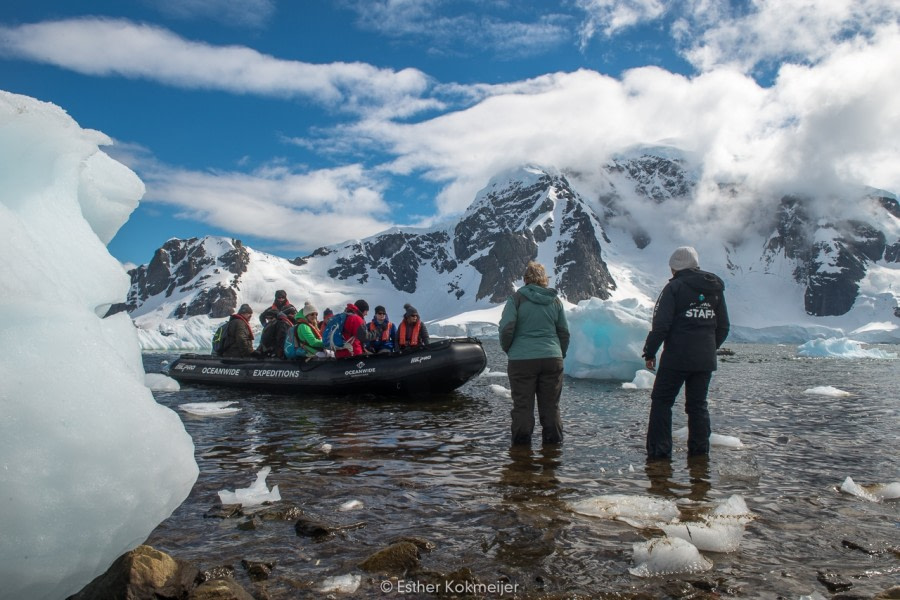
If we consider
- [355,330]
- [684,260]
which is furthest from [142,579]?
[355,330]

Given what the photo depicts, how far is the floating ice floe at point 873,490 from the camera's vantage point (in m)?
5.07

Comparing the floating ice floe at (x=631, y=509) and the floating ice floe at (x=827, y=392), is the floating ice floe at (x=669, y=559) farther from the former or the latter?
the floating ice floe at (x=827, y=392)

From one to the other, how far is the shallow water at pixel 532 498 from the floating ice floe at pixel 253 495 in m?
0.13

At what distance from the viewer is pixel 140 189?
146 inches

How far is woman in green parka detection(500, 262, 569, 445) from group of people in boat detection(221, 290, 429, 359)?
6.60m

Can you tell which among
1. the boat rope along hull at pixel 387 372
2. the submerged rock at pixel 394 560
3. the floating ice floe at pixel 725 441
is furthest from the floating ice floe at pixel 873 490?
the boat rope along hull at pixel 387 372

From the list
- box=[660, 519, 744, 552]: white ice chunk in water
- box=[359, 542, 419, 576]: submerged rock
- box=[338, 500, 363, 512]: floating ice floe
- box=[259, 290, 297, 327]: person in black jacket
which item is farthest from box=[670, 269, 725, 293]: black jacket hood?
box=[259, 290, 297, 327]: person in black jacket

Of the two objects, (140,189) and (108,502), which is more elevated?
(140,189)

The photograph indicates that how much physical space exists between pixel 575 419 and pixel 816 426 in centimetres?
384

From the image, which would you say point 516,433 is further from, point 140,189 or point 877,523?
point 140,189

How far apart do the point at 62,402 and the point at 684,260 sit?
6.31 metres

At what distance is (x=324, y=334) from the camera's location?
16109 millimetres

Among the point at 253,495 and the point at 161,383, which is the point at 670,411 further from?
the point at 161,383

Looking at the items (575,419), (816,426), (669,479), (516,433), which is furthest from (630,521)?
(816,426)
